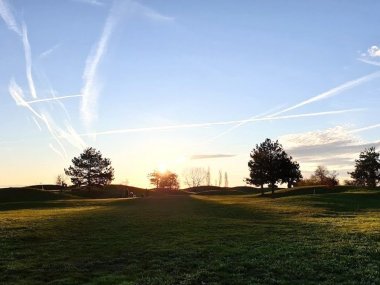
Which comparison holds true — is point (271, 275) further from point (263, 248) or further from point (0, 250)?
point (0, 250)

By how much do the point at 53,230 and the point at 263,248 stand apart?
1996cm

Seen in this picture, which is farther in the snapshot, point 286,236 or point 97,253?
point 286,236

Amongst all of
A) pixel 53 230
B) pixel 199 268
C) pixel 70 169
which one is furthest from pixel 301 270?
pixel 70 169

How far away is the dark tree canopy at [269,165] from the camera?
378ft

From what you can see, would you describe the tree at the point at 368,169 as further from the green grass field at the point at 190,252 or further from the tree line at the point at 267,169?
the green grass field at the point at 190,252

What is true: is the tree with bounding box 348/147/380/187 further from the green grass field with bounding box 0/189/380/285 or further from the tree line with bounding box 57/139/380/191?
the green grass field with bounding box 0/189/380/285

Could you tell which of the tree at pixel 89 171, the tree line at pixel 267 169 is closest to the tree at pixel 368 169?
the tree line at pixel 267 169

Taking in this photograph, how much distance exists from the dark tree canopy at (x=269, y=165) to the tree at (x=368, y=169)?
1235 inches

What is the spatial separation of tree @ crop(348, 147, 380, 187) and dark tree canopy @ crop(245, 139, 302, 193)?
31370 mm

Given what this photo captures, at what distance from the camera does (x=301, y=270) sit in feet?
76.2

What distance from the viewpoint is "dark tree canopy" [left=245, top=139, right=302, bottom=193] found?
115 meters

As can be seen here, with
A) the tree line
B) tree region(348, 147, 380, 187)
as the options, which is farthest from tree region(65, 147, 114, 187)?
tree region(348, 147, 380, 187)

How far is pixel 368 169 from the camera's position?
447 ft

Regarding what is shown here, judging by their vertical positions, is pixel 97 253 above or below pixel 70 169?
below
